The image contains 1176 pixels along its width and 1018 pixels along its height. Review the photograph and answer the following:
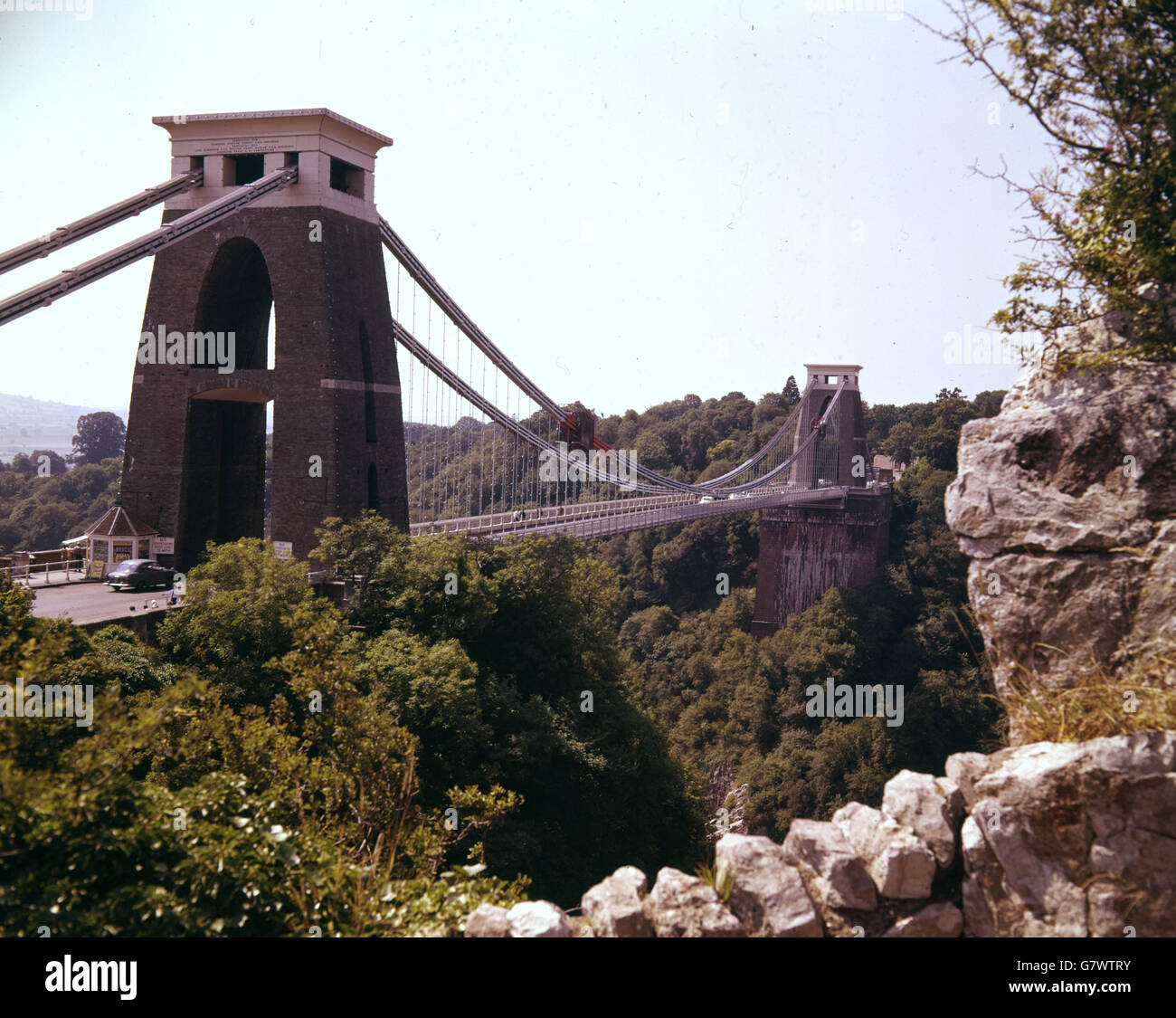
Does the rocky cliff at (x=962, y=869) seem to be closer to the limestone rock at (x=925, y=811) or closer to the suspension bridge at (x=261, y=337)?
the limestone rock at (x=925, y=811)

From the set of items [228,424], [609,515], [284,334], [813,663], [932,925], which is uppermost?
[284,334]

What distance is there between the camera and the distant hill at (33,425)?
8125cm

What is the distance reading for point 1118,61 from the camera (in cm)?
518

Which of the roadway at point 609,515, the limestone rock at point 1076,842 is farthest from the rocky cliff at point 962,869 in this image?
the roadway at point 609,515

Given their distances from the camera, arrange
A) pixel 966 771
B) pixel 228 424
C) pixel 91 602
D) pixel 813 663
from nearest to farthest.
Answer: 1. pixel 966 771
2. pixel 91 602
3. pixel 228 424
4. pixel 813 663

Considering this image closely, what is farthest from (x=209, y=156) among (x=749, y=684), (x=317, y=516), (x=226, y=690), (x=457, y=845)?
(x=749, y=684)

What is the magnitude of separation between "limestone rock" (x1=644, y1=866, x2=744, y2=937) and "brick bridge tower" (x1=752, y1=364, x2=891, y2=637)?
3927 centimetres

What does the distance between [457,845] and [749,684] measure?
95.0 ft

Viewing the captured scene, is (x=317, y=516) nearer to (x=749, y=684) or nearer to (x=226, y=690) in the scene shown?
(x=226, y=690)

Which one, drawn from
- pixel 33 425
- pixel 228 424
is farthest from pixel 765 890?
pixel 33 425

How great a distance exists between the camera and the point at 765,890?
434 cm

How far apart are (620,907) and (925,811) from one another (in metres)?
1.69

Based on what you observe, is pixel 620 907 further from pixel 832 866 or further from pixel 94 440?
pixel 94 440

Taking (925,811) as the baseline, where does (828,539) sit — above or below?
above
